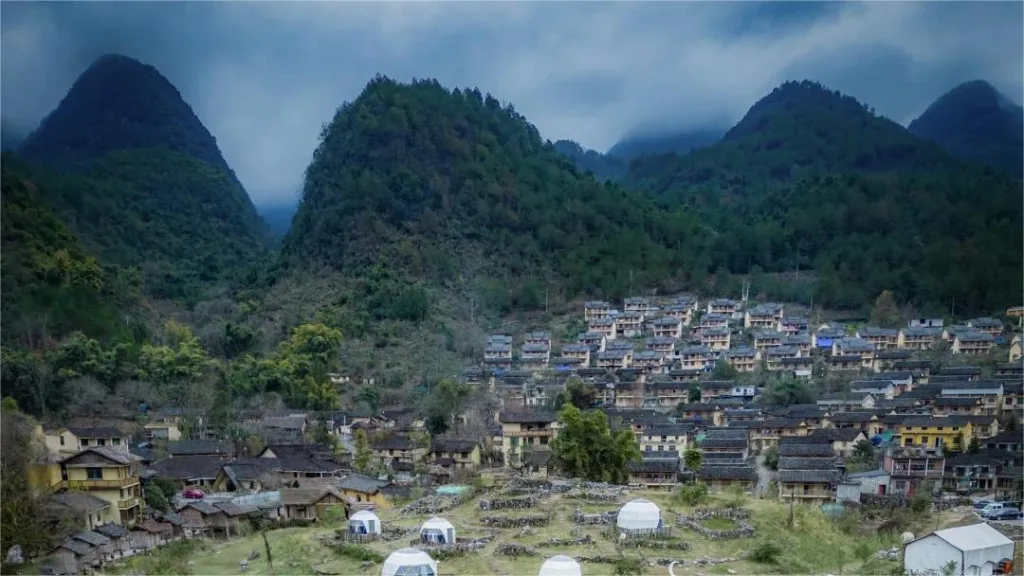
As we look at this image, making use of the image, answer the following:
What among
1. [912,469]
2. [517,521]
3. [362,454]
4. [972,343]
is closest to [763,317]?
[972,343]

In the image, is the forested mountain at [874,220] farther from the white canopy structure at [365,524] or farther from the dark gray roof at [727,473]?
the white canopy structure at [365,524]

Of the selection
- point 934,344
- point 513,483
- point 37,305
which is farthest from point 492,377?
point 934,344

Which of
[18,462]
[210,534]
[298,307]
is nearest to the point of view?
[18,462]

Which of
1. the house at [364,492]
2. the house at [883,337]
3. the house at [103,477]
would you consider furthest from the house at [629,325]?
the house at [103,477]

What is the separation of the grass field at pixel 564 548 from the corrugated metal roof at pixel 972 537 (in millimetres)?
807

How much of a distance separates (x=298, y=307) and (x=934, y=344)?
2279 centimetres

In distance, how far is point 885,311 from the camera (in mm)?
28312

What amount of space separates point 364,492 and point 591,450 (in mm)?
4271

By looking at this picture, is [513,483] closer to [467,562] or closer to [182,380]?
[467,562]

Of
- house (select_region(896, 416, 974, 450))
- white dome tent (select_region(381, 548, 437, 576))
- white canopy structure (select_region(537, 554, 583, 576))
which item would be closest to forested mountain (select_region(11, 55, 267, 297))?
white dome tent (select_region(381, 548, 437, 576))

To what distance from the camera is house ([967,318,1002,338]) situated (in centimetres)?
2462

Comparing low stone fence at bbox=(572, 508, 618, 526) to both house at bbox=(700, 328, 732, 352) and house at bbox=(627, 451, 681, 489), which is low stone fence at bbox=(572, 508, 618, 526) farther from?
house at bbox=(700, 328, 732, 352)

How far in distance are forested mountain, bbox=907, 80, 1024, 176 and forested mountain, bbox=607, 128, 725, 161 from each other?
1607 cm

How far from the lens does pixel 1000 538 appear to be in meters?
8.88
